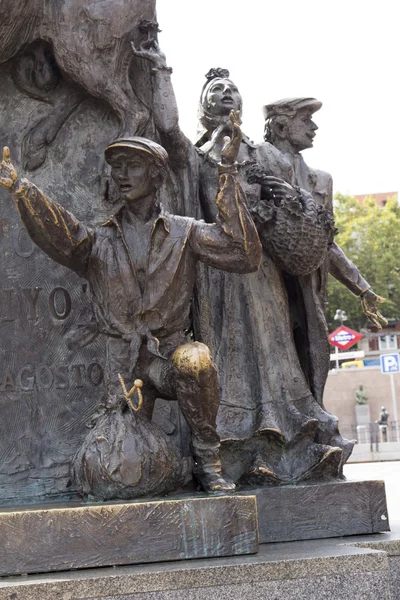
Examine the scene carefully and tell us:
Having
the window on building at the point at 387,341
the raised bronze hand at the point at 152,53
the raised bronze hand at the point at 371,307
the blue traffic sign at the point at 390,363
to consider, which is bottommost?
the raised bronze hand at the point at 371,307

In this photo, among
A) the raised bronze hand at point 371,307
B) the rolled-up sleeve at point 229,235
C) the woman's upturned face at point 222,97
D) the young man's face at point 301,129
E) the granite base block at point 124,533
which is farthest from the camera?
the young man's face at point 301,129

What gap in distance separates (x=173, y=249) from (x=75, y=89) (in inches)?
58.0

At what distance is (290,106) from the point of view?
7.10 m

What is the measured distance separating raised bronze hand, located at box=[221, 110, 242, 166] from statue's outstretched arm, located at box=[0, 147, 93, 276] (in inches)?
33.5

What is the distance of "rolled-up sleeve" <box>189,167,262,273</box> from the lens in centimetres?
532

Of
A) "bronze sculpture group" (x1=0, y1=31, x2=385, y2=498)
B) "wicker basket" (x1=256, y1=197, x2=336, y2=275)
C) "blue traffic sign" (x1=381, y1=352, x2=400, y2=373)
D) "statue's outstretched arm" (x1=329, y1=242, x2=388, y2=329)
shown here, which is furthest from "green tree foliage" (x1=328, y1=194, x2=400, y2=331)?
"wicker basket" (x1=256, y1=197, x2=336, y2=275)

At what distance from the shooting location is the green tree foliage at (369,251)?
42.7 m

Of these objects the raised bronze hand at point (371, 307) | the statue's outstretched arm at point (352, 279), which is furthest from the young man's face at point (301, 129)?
the raised bronze hand at point (371, 307)

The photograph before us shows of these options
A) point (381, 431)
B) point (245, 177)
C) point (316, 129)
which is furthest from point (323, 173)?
point (381, 431)

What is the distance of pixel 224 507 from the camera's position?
4.89 metres

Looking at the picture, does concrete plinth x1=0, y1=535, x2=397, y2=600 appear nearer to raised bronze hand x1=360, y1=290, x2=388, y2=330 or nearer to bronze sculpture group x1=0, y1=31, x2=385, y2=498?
bronze sculpture group x1=0, y1=31, x2=385, y2=498

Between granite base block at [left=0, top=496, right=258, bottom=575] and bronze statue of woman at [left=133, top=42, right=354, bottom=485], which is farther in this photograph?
bronze statue of woman at [left=133, top=42, right=354, bottom=485]

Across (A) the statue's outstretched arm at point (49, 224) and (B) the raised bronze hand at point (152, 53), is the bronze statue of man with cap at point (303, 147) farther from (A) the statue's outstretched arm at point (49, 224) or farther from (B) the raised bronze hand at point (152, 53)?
(A) the statue's outstretched arm at point (49, 224)

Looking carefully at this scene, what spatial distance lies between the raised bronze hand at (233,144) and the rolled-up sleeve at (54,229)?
85 cm
